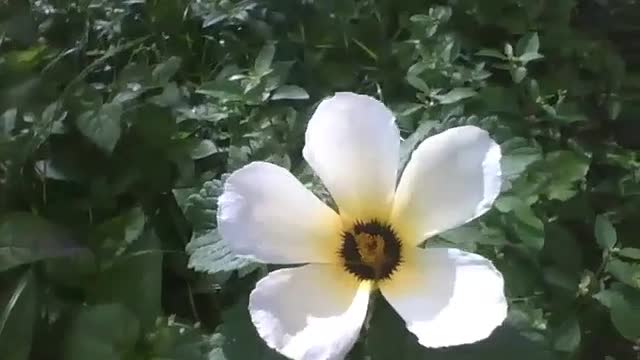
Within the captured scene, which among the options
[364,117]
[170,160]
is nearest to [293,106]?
[170,160]

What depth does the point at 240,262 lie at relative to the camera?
0.56 m

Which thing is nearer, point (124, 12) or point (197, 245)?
point (197, 245)

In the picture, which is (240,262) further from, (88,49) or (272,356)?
(88,49)

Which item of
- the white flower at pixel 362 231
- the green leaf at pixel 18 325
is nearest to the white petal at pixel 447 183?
the white flower at pixel 362 231

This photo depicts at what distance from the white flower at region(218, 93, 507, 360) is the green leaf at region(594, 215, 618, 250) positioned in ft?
0.60

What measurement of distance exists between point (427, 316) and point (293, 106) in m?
0.25

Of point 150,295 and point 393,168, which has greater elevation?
point 393,168

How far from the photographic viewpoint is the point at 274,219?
532 millimetres

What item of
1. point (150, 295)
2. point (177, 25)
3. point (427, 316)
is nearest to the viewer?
point (427, 316)

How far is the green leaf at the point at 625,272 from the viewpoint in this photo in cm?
65

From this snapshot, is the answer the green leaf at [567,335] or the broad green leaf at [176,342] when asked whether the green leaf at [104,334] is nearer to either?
the broad green leaf at [176,342]

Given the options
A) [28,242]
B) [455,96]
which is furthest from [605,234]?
[28,242]

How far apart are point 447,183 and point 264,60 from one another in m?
0.22

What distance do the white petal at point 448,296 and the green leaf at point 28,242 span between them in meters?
0.23
